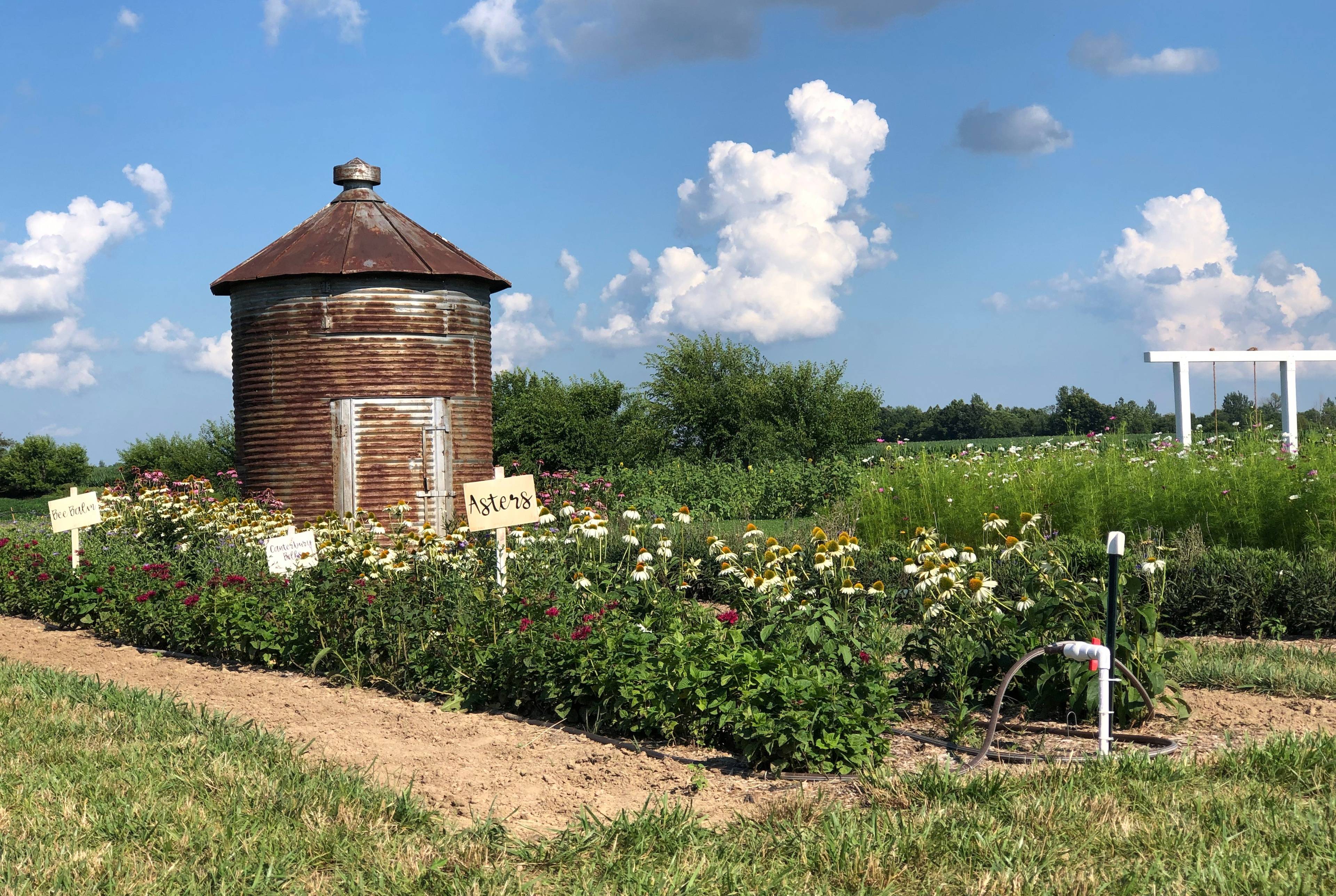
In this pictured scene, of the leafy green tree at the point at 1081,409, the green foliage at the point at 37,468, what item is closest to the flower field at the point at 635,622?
the green foliage at the point at 37,468

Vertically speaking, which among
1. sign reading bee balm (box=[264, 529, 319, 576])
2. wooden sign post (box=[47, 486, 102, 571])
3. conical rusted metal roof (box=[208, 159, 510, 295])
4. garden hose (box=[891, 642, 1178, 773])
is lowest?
garden hose (box=[891, 642, 1178, 773])

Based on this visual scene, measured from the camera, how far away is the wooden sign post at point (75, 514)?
1024cm

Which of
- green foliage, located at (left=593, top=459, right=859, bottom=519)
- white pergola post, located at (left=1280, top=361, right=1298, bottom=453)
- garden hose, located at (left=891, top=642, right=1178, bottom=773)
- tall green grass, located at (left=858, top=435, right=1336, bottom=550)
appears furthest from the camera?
green foliage, located at (left=593, top=459, right=859, bottom=519)

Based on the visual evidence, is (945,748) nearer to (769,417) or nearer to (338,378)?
(338,378)

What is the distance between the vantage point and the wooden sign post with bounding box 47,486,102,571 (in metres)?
10.2

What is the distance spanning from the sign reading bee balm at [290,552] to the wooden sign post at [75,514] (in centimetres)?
320

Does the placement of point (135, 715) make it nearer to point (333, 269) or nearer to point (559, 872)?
point (559, 872)

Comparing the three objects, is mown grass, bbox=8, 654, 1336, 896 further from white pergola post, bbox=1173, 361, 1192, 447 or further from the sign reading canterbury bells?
white pergola post, bbox=1173, 361, 1192, 447

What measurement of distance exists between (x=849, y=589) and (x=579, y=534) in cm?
306

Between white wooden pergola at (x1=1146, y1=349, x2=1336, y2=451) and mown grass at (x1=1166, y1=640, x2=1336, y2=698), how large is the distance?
872cm

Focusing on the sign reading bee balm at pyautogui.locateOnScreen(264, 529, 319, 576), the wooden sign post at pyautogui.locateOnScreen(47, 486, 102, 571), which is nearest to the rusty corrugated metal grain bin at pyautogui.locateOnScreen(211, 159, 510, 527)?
the wooden sign post at pyautogui.locateOnScreen(47, 486, 102, 571)

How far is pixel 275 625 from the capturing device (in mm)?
7578

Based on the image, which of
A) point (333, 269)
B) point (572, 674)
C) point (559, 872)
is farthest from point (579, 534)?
point (333, 269)

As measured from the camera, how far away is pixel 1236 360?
53.1 ft
